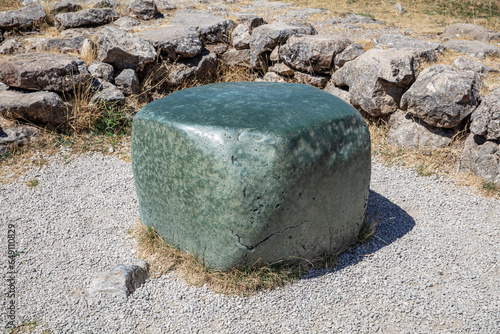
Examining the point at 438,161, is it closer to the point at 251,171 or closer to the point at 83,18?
the point at 251,171

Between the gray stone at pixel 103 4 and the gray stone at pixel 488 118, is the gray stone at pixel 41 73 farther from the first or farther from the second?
the gray stone at pixel 488 118

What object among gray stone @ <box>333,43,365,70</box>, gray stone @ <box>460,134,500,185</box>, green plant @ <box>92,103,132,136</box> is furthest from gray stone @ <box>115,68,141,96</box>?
gray stone @ <box>460,134,500,185</box>

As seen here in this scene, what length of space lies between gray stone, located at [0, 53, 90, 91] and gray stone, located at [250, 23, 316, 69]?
2223mm

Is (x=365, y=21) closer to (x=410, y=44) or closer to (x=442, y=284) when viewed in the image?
(x=410, y=44)

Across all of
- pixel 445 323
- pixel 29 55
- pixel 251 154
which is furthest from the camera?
pixel 29 55

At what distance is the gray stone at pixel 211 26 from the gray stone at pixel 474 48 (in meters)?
2.95

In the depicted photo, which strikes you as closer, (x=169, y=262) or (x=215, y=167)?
(x=215, y=167)

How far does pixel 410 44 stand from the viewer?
17.4 feet

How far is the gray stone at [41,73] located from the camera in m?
4.39

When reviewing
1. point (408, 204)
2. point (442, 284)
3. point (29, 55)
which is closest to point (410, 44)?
point (408, 204)

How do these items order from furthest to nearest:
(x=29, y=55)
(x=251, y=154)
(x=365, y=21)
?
1. (x=365, y=21)
2. (x=29, y=55)
3. (x=251, y=154)

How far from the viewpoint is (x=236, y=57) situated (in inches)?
231

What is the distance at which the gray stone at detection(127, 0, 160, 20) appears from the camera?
20.7 feet

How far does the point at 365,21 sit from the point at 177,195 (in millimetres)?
5184
